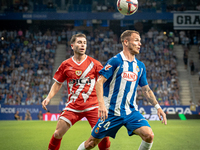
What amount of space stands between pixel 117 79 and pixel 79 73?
3.77 feet

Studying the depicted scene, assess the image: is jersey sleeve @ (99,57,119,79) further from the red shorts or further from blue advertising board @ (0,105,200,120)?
blue advertising board @ (0,105,200,120)

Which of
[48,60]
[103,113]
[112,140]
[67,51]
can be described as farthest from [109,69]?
[67,51]

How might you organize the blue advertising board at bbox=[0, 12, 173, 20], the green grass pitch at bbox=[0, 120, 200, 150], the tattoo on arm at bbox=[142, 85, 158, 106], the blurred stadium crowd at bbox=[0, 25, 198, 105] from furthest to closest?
the blue advertising board at bbox=[0, 12, 173, 20] < the blurred stadium crowd at bbox=[0, 25, 198, 105] < the green grass pitch at bbox=[0, 120, 200, 150] < the tattoo on arm at bbox=[142, 85, 158, 106]

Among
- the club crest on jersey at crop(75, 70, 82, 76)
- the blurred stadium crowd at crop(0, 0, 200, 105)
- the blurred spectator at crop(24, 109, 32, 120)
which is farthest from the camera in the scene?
the blurred stadium crowd at crop(0, 0, 200, 105)

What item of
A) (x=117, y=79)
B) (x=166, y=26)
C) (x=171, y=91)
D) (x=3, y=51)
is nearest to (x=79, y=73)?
(x=117, y=79)

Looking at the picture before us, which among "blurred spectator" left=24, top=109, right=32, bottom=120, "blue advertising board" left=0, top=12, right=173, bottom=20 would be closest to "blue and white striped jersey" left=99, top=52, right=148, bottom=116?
"blurred spectator" left=24, top=109, right=32, bottom=120

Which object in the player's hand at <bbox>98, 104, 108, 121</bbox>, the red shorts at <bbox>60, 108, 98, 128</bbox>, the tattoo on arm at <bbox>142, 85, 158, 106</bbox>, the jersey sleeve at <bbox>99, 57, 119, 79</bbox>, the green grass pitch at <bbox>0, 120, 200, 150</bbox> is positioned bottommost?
the green grass pitch at <bbox>0, 120, 200, 150</bbox>

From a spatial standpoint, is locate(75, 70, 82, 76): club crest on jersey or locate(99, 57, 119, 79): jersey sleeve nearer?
locate(99, 57, 119, 79): jersey sleeve

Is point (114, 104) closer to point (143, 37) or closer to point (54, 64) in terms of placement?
point (54, 64)

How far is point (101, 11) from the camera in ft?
85.1

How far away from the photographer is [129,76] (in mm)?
4105

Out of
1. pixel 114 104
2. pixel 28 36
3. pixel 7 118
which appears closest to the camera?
pixel 114 104

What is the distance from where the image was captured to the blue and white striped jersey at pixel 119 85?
400 centimetres

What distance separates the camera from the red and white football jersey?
191 inches
